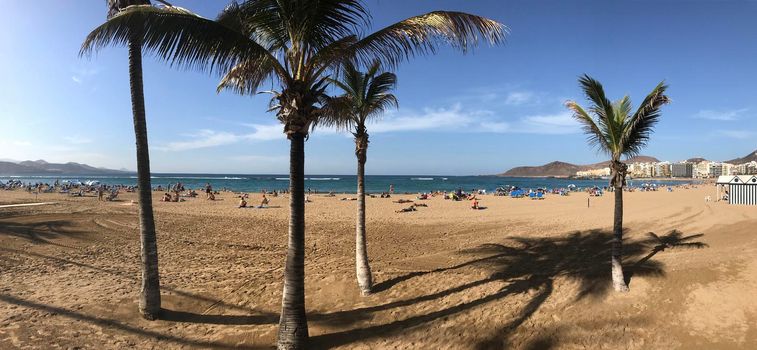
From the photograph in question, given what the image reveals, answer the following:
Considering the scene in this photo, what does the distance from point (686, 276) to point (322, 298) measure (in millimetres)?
7920

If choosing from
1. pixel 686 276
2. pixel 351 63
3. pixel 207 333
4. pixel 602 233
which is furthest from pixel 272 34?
pixel 602 233

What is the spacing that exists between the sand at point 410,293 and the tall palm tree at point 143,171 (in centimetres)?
68

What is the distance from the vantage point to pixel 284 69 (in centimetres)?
533

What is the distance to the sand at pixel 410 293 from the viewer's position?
630 centimetres

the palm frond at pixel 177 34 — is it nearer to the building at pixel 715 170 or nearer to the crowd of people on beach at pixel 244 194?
the crowd of people on beach at pixel 244 194

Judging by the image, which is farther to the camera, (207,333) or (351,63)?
(207,333)

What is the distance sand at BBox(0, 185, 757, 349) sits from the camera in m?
6.30

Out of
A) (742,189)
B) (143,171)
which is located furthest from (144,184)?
(742,189)

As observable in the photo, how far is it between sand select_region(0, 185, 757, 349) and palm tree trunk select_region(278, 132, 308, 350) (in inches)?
31.6

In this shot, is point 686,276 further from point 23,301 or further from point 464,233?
point 23,301

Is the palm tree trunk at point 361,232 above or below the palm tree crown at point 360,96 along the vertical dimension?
below

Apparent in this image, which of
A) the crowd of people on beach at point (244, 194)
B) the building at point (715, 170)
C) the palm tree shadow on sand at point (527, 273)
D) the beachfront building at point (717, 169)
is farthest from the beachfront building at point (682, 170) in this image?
the palm tree shadow on sand at point (527, 273)

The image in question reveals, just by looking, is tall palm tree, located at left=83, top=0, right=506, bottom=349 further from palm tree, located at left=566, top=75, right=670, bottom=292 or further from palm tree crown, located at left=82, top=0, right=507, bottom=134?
palm tree, located at left=566, top=75, right=670, bottom=292

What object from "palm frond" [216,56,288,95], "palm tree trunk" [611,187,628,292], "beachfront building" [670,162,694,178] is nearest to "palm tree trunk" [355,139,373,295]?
"palm frond" [216,56,288,95]
